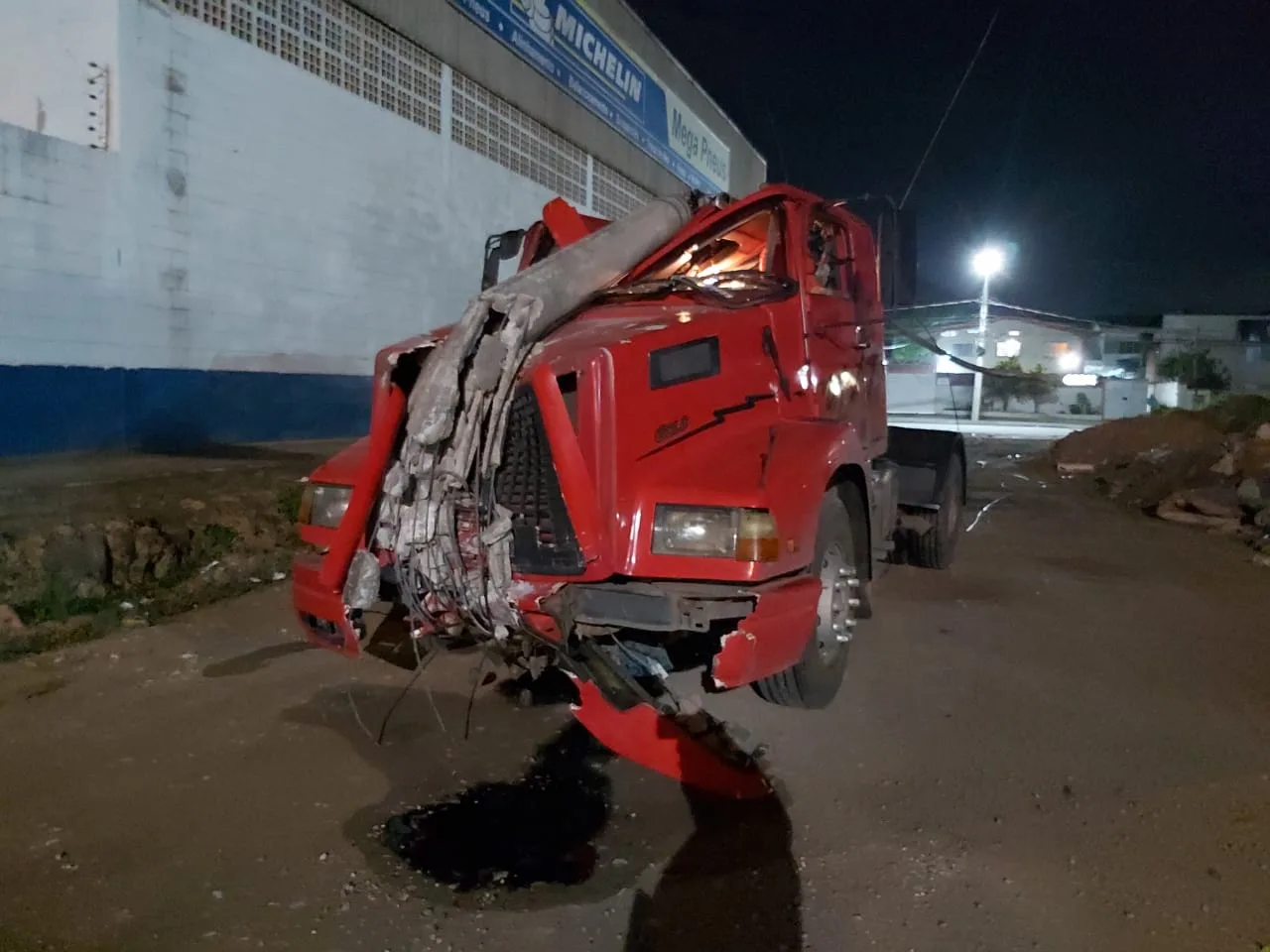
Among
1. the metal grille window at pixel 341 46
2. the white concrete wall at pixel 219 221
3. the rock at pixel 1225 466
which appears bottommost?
the rock at pixel 1225 466

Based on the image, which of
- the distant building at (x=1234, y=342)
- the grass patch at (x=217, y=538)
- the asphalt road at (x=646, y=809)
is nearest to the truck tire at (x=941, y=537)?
the asphalt road at (x=646, y=809)

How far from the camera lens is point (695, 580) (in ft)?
12.2

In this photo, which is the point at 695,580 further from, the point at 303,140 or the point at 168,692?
the point at 303,140

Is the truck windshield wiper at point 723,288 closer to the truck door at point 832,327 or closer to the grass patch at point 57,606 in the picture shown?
the truck door at point 832,327

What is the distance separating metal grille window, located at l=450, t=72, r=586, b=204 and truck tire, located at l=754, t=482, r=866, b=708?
10.9 m

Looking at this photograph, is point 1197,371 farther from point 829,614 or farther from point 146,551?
point 146,551

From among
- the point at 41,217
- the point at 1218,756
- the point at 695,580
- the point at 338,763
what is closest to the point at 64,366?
the point at 41,217

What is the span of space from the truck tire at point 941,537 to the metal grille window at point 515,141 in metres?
9.27

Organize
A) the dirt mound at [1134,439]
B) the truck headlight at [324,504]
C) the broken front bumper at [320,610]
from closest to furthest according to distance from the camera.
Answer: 1. the broken front bumper at [320,610]
2. the truck headlight at [324,504]
3. the dirt mound at [1134,439]

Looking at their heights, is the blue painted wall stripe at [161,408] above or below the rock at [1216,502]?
above

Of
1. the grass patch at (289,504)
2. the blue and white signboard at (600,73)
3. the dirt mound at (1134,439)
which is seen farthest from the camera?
the dirt mound at (1134,439)

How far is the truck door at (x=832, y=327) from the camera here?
500 cm

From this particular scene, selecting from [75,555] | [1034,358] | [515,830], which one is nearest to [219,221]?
[75,555]

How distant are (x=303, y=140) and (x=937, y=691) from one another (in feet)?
31.0
